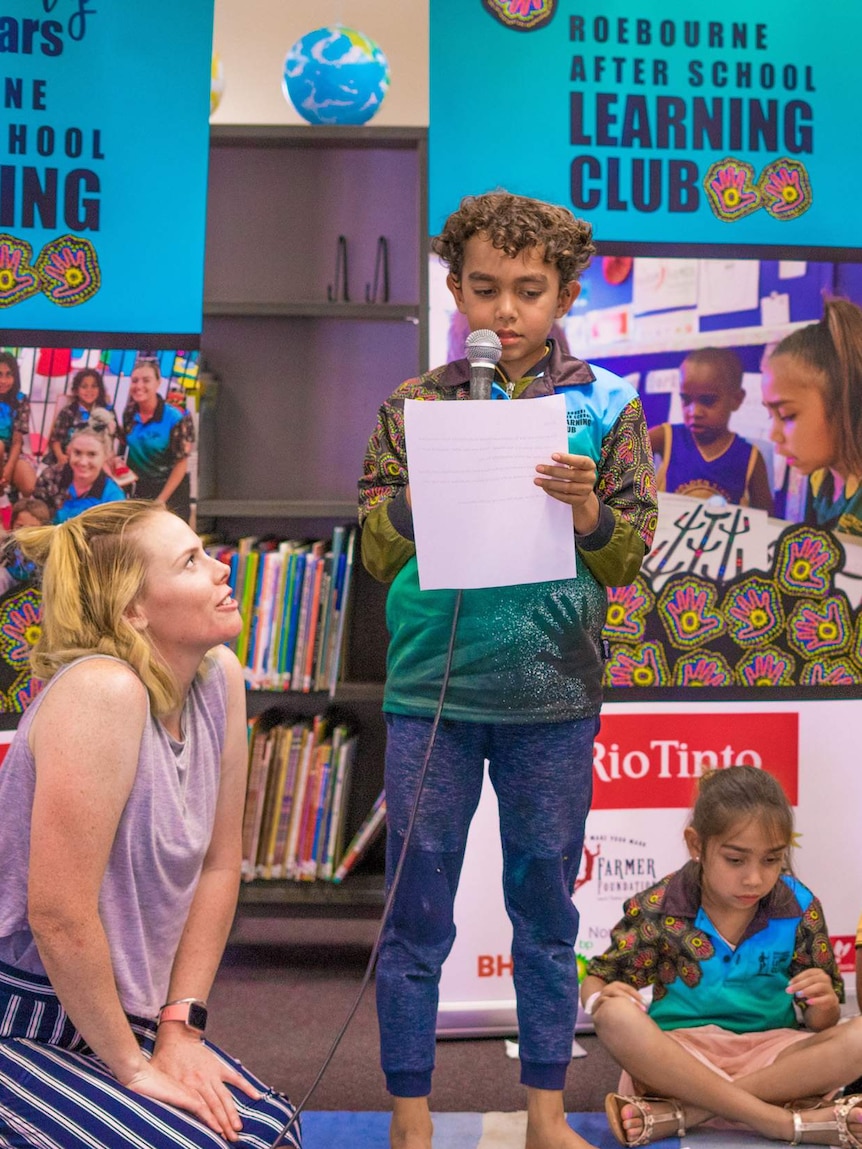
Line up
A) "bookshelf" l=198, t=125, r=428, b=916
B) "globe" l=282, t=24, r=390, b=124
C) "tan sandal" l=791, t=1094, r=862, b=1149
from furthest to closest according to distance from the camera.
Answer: "bookshelf" l=198, t=125, r=428, b=916
"globe" l=282, t=24, r=390, b=124
"tan sandal" l=791, t=1094, r=862, b=1149

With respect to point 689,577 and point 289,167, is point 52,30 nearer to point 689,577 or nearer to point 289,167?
point 289,167

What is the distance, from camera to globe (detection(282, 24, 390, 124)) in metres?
2.74

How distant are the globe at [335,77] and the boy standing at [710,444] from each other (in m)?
0.97

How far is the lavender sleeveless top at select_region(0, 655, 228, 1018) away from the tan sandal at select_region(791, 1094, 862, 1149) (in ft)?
3.40

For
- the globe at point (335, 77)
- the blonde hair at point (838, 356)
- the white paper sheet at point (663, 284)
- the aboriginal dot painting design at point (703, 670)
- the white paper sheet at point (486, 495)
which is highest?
the globe at point (335, 77)

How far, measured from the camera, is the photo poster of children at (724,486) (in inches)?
97.2

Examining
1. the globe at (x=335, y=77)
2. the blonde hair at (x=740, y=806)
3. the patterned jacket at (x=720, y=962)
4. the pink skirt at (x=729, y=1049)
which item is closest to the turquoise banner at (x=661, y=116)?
the globe at (x=335, y=77)

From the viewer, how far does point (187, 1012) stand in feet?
5.04

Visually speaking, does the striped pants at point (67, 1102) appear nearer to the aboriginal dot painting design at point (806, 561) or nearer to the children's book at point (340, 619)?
the children's book at point (340, 619)

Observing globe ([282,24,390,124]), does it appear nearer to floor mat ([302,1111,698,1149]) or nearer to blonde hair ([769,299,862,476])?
blonde hair ([769,299,862,476])

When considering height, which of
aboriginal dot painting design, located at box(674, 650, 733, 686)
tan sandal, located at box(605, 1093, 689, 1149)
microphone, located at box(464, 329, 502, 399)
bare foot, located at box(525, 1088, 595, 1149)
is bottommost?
tan sandal, located at box(605, 1093, 689, 1149)

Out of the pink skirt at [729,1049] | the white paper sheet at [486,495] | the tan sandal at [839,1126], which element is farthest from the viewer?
the pink skirt at [729,1049]

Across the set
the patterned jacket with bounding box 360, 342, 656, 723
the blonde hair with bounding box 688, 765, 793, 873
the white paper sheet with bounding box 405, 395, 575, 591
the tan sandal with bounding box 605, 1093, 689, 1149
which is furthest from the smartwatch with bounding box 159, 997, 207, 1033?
the blonde hair with bounding box 688, 765, 793, 873

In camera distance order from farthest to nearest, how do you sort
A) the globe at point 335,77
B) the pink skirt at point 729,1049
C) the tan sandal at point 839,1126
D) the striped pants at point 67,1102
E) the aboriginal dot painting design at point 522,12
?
the globe at point 335,77 → the aboriginal dot painting design at point 522,12 → the pink skirt at point 729,1049 → the tan sandal at point 839,1126 → the striped pants at point 67,1102
